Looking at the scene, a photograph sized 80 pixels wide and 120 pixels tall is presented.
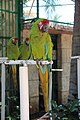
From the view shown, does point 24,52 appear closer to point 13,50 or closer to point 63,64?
point 13,50

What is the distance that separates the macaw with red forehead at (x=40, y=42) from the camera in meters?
3.71

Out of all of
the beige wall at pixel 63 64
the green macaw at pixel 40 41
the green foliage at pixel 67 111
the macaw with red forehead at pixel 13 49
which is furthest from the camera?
the beige wall at pixel 63 64

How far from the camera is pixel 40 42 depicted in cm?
383

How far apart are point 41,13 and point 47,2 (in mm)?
312

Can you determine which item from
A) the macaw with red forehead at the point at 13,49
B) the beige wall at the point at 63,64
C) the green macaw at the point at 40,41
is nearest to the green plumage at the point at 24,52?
the macaw with red forehead at the point at 13,49

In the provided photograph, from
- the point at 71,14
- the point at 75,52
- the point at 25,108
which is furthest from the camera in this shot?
the point at 71,14

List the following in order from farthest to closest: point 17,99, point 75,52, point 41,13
A: point 41,13
point 17,99
point 75,52

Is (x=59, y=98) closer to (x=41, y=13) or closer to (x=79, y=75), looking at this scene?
(x=41, y=13)

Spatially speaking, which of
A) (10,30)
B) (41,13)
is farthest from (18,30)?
(41,13)

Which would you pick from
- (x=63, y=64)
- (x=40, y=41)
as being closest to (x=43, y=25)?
(x=40, y=41)

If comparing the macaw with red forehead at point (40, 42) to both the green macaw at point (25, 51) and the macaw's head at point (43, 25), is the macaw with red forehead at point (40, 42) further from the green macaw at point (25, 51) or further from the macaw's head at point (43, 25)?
the green macaw at point (25, 51)

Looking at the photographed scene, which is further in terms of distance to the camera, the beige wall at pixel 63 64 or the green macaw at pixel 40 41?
the beige wall at pixel 63 64

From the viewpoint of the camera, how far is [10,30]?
18.2ft

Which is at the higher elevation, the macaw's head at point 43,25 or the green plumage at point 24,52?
the macaw's head at point 43,25
